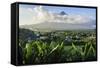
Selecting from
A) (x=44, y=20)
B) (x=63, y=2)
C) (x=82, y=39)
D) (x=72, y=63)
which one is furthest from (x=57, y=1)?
(x=72, y=63)

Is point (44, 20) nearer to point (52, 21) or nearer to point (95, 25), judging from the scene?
point (52, 21)

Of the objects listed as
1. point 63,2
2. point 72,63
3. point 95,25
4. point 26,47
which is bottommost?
point 72,63

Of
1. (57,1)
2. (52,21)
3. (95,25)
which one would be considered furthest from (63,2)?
(95,25)

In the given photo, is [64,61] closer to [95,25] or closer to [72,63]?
[72,63]

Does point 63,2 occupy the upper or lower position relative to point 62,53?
upper

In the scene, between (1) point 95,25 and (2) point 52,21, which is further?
(1) point 95,25
